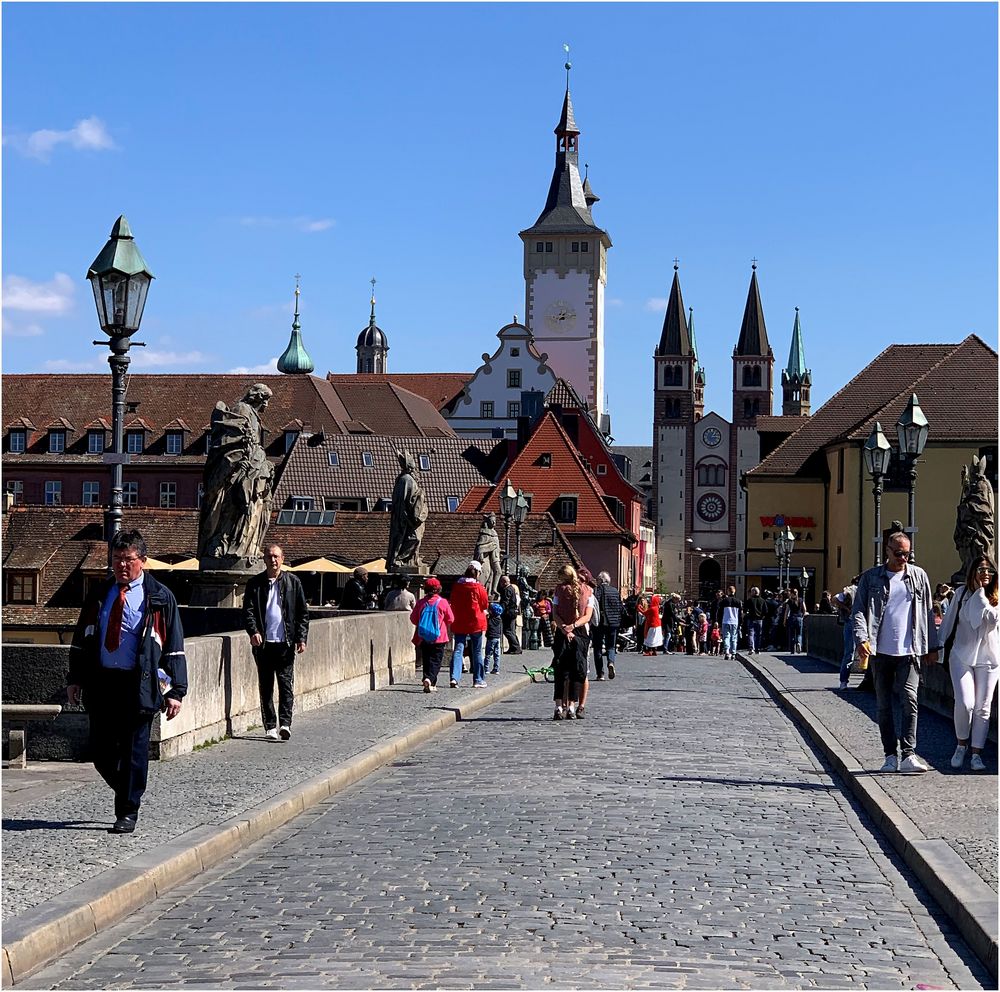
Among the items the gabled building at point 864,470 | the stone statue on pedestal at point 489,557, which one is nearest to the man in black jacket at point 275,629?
the stone statue on pedestal at point 489,557

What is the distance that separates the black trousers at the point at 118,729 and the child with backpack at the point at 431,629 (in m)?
12.7

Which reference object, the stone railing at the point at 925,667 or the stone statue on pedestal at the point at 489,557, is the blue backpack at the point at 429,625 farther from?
the stone statue on pedestal at the point at 489,557

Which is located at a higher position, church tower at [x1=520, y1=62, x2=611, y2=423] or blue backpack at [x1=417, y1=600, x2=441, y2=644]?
church tower at [x1=520, y1=62, x2=611, y2=423]

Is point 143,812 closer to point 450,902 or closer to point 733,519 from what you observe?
point 450,902

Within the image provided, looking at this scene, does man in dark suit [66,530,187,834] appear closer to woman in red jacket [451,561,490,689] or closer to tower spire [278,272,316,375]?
woman in red jacket [451,561,490,689]

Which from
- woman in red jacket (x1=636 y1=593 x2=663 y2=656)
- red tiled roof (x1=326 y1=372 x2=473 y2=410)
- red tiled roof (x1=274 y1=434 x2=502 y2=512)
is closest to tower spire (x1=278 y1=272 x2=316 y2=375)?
red tiled roof (x1=326 y1=372 x2=473 y2=410)

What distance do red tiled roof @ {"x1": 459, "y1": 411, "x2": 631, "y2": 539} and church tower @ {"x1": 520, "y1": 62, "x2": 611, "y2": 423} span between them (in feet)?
138

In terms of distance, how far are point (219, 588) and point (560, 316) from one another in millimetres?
113648

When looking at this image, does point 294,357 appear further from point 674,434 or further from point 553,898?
point 553,898

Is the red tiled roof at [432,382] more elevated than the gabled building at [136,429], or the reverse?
the red tiled roof at [432,382]

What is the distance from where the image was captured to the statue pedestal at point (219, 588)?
21.0m

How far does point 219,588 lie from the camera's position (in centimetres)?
2119

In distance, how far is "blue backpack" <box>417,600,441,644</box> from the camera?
2259 cm

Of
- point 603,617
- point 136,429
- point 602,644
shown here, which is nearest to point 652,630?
point 602,644
